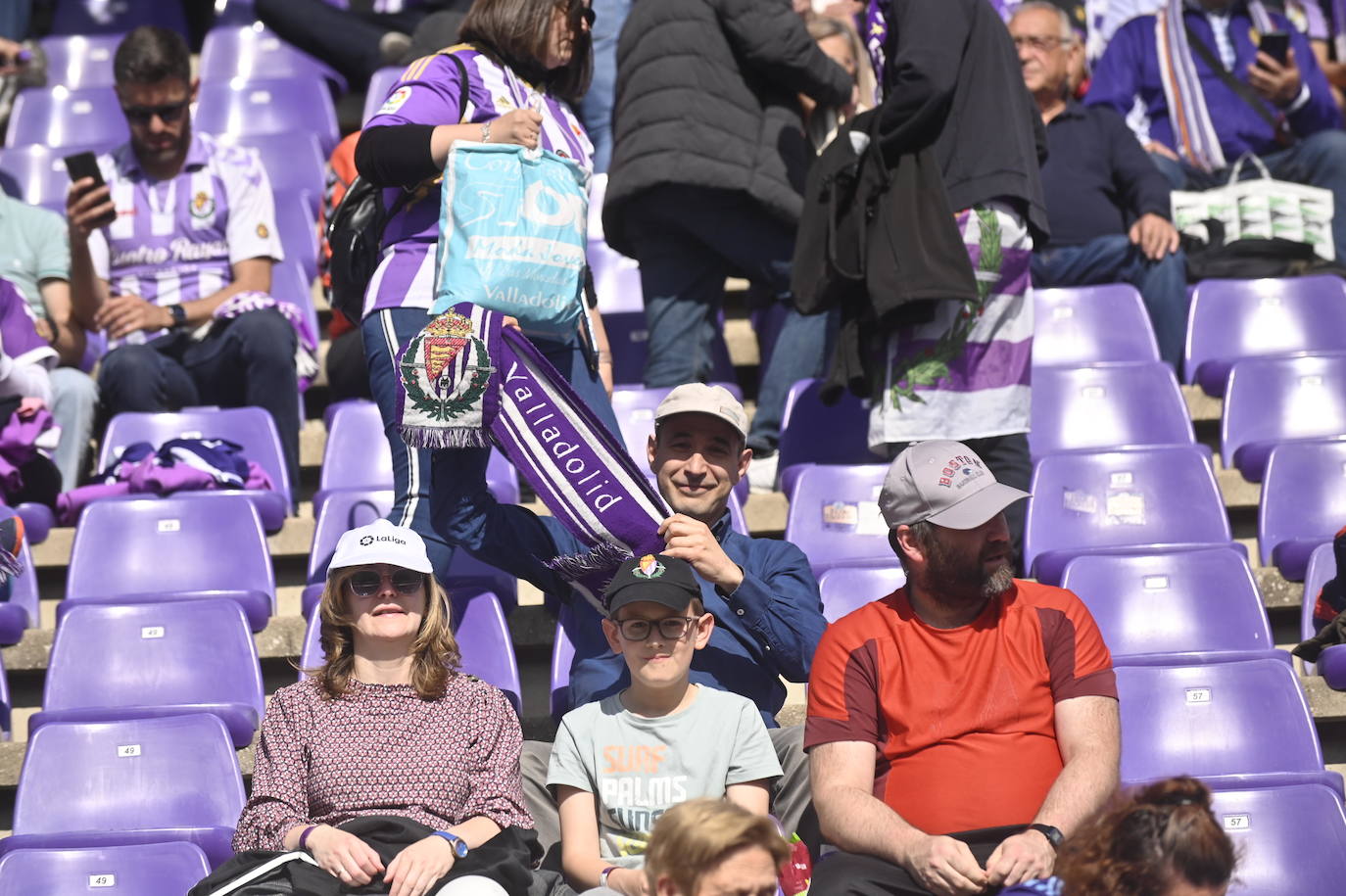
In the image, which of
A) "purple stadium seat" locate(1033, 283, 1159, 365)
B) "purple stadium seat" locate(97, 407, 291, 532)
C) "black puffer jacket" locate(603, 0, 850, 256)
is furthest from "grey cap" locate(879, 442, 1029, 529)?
"purple stadium seat" locate(1033, 283, 1159, 365)

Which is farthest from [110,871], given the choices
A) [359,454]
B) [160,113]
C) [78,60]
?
[78,60]

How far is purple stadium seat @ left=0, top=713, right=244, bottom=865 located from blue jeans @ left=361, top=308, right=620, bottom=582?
0.57 metres

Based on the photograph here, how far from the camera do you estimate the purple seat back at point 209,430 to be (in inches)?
207

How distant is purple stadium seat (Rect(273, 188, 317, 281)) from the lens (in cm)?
667

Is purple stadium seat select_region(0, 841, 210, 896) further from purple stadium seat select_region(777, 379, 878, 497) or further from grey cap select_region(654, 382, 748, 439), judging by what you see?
purple stadium seat select_region(777, 379, 878, 497)

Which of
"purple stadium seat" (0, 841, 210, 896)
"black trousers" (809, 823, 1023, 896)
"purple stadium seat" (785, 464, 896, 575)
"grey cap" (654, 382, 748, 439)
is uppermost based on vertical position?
"grey cap" (654, 382, 748, 439)

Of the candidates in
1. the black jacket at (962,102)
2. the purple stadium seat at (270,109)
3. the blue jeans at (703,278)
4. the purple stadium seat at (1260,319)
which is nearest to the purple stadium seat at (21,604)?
the blue jeans at (703,278)

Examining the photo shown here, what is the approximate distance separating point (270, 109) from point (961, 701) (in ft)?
16.8

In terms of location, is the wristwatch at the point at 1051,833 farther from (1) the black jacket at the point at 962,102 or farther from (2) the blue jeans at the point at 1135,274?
(2) the blue jeans at the point at 1135,274

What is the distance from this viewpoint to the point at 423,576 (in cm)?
380

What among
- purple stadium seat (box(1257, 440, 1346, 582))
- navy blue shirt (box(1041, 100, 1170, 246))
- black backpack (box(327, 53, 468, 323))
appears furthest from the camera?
navy blue shirt (box(1041, 100, 1170, 246))

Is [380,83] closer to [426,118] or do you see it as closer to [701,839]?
[426,118]

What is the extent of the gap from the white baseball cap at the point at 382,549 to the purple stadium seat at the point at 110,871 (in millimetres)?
616

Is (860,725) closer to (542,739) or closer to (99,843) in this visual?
(542,739)
